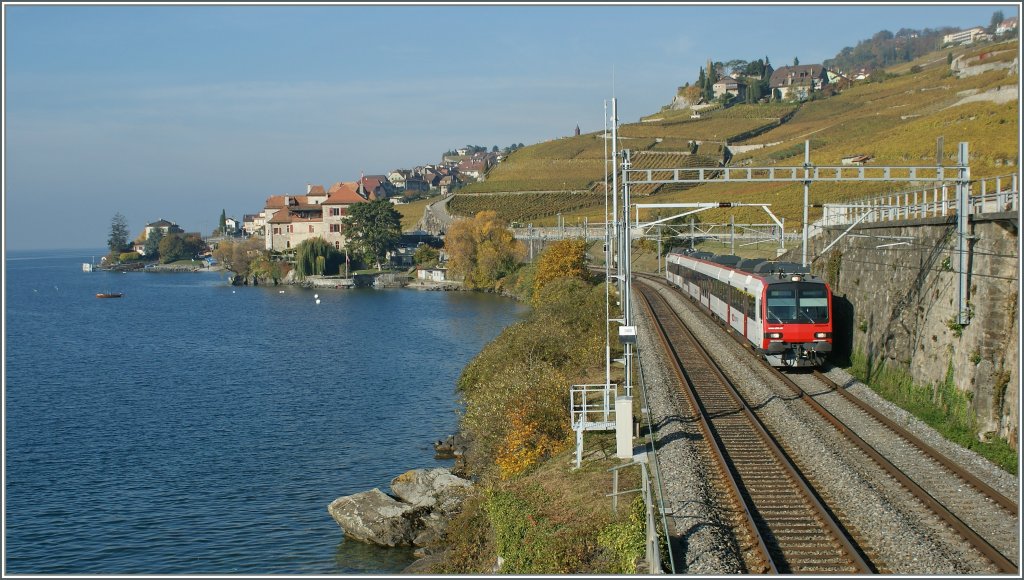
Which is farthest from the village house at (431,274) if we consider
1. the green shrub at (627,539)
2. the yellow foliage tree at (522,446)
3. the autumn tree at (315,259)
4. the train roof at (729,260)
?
the green shrub at (627,539)

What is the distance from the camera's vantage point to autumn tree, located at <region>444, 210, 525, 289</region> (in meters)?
110

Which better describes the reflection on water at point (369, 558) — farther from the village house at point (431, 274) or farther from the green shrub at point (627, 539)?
the village house at point (431, 274)

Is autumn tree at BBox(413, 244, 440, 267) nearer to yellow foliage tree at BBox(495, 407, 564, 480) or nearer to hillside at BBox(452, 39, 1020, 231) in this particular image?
hillside at BBox(452, 39, 1020, 231)

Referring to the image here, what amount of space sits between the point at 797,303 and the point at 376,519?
14.4 m

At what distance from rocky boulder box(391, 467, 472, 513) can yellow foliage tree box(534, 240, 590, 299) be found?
4164 centimetres

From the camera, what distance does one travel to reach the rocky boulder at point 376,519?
25391 millimetres

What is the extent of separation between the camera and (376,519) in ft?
83.8

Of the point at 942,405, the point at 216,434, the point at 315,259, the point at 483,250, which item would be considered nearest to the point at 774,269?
the point at 942,405

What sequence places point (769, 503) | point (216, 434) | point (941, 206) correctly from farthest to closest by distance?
point (216, 434) → point (941, 206) → point (769, 503)

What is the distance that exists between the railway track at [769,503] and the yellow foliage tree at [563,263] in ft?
144

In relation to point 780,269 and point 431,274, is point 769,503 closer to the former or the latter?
point 780,269

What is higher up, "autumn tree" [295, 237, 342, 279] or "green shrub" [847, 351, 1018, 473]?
"autumn tree" [295, 237, 342, 279]

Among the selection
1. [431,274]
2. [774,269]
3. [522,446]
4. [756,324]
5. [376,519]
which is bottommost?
[376,519]

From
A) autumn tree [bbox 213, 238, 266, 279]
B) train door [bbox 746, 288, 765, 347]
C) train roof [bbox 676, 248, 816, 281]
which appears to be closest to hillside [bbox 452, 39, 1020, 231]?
autumn tree [bbox 213, 238, 266, 279]
